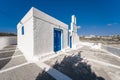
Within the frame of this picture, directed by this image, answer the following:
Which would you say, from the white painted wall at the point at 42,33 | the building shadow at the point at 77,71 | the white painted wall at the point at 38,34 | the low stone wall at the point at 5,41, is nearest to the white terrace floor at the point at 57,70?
the building shadow at the point at 77,71

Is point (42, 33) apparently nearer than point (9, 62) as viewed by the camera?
No

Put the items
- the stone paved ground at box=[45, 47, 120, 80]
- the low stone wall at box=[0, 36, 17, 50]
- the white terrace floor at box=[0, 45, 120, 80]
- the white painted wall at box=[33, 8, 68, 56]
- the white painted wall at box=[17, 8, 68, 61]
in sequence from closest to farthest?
the white terrace floor at box=[0, 45, 120, 80] < the stone paved ground at box=[45, 47, 120, 80] < the white painted wall at box=[17, 8, 68, 61] < the white painted wall at box=[33, 8, 68, 56] < the low stone wall at box=[0, 36, 17, 50]

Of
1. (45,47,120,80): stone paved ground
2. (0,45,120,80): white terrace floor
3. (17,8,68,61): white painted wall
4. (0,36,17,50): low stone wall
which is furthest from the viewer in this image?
(0,36,17,50): low stone wall

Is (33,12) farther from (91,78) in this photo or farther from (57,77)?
(91,78)

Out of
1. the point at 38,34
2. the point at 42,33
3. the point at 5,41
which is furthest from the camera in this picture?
the point at 5,41

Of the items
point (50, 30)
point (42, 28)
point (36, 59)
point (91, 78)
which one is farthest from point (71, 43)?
point (91, 78)

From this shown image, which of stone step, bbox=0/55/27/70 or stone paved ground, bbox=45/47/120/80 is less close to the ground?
stone step, bbox=0/55/27/70

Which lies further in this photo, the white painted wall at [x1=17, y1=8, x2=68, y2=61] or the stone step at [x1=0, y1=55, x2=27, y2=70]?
the white painted wall at [x1=17, y1=8, x2=68, y2=61]

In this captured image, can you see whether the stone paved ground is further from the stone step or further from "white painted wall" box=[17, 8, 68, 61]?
the stone step

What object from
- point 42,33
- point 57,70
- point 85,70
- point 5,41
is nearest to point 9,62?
point 42,33

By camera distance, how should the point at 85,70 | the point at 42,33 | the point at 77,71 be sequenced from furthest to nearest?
the point at 42,33
the point at 85,70
the point at 77,71

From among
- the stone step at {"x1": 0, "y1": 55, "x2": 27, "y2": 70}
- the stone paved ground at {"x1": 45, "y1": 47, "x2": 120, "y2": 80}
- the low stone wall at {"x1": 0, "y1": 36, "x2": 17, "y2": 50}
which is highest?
the low stone wall at {"x1": 0, "y1": 36, "x2": 17, "y2": 50}

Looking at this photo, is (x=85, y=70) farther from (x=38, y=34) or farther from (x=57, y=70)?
(x=38, y=34)

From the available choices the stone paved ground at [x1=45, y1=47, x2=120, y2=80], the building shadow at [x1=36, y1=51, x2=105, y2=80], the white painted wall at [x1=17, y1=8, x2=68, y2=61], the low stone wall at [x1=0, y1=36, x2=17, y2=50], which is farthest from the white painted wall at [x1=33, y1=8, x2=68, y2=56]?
the low stone wall at [x1=0, y1=36, x2=17, y2=50]
